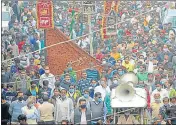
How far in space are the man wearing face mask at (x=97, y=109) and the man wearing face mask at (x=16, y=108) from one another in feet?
5.66

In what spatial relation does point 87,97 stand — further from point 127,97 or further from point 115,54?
point 115,54

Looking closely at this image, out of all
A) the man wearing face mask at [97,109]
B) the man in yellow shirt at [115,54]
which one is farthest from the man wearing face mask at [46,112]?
the man in yellow shirt at [115,54]

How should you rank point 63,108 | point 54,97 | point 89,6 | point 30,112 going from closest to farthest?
point 30,112 < point 63,108 < point 54,97 < point 89,6

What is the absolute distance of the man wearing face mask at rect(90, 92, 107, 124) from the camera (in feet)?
48.5

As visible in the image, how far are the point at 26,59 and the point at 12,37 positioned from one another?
6.68 feet

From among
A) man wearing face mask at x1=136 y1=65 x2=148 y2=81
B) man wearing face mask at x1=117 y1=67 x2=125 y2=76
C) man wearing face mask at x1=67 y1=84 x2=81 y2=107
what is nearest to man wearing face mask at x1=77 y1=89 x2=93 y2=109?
man wearing face mask at x1=67 y1=84 x2=81 y2=107

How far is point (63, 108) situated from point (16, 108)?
1173 millimetres

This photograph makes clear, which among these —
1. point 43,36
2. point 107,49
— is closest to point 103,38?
point 107,49

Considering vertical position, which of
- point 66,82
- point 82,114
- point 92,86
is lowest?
point 82,114

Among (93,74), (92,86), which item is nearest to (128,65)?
(93,74)

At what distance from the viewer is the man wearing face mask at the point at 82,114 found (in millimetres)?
14579

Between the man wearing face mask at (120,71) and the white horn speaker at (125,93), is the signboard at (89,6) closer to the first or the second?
the man wearing face mask at (120,71)

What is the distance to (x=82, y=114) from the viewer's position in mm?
14625

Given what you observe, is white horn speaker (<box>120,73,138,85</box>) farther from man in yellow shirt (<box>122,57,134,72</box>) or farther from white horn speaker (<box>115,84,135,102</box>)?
man in yellow shirt (<box>122,57,134,72</box>)
